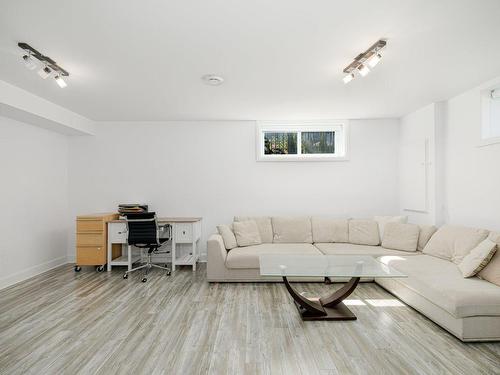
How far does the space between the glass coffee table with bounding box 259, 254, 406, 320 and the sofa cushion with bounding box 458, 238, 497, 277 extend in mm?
757

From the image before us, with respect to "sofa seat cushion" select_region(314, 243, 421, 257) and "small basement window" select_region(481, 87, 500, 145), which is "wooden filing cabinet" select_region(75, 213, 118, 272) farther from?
"small basement window" select_region(481, 87, 500, 145)

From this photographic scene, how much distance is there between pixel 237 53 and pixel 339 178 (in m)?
3.28

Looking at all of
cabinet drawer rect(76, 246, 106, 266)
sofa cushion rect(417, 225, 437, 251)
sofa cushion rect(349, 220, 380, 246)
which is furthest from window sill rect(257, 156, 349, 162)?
cabinet drawer rect(76, 246, 106, 266)

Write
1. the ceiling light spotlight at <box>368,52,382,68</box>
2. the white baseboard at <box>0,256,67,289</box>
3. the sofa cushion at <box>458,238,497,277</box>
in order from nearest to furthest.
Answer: the ceiling light spotlight at <box>368,52,382,68</box> → the sofa cushion at <box>458,238,497,277</box> → the white baseboard at <box>0,256,67,289</box>

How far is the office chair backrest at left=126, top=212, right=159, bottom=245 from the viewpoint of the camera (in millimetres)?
4297

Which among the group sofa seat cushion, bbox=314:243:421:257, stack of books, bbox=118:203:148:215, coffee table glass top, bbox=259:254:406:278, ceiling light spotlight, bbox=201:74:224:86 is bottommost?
sofa seat cushion, bbox=314:243:421:257

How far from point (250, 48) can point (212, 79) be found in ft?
2.70

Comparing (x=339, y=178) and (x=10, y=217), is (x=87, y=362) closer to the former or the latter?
(x=10, y=217)

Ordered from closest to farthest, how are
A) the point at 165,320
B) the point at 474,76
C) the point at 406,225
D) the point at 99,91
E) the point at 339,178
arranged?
the point at 165,320 → the point at 474,76 → the point at 99,91 → the point at 406,225 → the point at 339,178

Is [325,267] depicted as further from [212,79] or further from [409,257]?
[212,79]

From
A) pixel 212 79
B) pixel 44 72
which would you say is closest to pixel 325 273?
pixel 212 79

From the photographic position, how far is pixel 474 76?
3.25 metres

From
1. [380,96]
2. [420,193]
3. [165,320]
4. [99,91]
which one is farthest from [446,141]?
[99,91]

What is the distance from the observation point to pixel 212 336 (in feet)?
8.28
